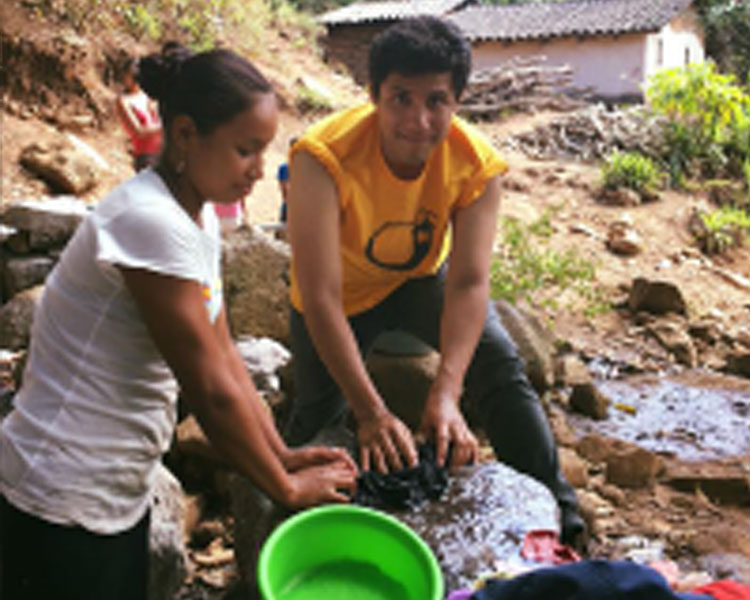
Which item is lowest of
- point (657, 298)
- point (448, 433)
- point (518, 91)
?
point (657, 298)

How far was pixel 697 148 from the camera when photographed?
10070 mm

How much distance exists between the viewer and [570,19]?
1636cm

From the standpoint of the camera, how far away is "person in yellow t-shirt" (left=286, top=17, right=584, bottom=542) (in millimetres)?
2033

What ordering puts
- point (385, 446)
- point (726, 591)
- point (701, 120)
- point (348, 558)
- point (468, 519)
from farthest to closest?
point (701, 120) → point (385, 446) → point (468, 519) → point (348, 558) → point (726, 591)

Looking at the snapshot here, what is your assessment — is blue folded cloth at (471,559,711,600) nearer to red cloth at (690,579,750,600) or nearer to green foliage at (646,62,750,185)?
red cloth at (690,579,750,600)

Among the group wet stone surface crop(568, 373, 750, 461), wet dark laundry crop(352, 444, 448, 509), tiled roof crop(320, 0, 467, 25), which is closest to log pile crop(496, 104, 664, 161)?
tiled roof crop(320, 0, 467, 25)

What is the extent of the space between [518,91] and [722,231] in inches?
276

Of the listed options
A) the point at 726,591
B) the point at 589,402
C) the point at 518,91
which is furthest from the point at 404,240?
the point at 518,91

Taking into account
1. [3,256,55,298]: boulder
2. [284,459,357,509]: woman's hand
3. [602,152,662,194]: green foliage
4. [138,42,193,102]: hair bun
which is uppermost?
[138,42,193,102]: hair bun

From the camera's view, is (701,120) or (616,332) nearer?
(616,332)

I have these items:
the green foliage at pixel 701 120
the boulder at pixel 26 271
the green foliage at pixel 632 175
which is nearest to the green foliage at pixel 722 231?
the green foliage at pixel 632 175

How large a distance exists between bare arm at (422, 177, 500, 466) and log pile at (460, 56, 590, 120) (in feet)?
37.5

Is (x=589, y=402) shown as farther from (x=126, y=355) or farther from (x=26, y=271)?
(x=26, y=271)

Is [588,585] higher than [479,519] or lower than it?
higher
